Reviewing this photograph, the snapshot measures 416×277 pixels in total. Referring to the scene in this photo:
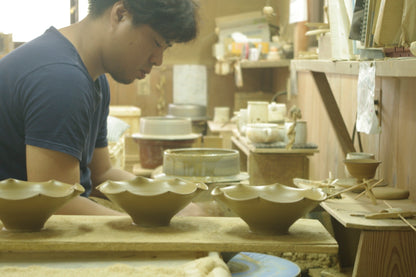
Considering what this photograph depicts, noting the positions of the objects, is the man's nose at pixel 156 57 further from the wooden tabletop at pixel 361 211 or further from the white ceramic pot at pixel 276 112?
the white ceramic pot at pixel 276 112

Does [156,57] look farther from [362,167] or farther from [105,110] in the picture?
[362,167]

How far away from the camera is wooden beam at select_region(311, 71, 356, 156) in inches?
135

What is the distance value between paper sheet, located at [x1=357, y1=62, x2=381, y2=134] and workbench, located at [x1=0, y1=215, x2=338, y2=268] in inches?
28.2

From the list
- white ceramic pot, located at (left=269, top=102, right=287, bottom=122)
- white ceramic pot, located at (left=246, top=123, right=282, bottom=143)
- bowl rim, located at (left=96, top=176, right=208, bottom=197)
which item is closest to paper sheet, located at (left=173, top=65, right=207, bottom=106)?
white ceramic pot, located at (left=269, top=102, right=287, bottom=122)

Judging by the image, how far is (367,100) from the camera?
2.39m

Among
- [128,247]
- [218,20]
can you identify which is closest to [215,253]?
[128,247]

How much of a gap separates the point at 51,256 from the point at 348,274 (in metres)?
1.17

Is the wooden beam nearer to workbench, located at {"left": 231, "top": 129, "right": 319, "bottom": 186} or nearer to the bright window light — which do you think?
workbench, located at {"left": 231, "top": 129, "right": 319, "bottom": 186}

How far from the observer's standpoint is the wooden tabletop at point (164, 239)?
1.65 m

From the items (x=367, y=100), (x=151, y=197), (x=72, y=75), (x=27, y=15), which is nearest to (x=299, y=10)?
(x=367, y=100)

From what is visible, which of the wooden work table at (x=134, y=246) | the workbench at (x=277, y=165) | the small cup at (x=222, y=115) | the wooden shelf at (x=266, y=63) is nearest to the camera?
the wooden work table at (x=134, y=246)

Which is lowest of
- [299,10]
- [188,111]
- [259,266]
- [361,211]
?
[259,266]

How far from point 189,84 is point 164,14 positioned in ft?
18.5

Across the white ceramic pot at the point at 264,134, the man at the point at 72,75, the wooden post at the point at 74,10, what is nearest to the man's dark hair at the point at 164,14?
the man at the point at 72,75
